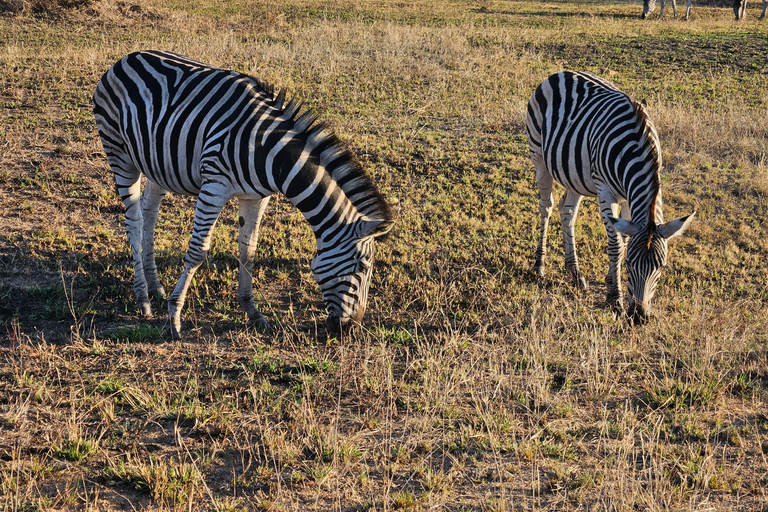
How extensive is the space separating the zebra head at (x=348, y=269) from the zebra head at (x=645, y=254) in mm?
2517

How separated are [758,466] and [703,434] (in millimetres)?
442

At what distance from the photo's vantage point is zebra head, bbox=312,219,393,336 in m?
5.50

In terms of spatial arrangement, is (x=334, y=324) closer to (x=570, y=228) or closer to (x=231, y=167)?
(x=231, y=167)

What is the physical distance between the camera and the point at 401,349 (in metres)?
6.30

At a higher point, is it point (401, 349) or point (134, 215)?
point (134, 215)

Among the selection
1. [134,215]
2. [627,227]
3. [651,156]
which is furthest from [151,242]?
[651,156]

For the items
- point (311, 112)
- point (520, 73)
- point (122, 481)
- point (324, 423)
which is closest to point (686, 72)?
point (520, 73)

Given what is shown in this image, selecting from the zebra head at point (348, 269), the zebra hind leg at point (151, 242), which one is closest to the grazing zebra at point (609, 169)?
the zebra head at point (348, 269)

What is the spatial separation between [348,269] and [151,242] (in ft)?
9.52

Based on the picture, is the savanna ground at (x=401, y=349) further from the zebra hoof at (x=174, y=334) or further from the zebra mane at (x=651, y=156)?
the zebra mane at (x=651, y=156)

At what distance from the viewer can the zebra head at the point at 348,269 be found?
18.0 feet

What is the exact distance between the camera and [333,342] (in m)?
6.32

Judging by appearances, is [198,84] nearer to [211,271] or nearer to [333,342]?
[211,271]

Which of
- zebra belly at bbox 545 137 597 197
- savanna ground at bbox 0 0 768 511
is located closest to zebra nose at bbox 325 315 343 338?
savanna ground at bbox 0 0 768 511
